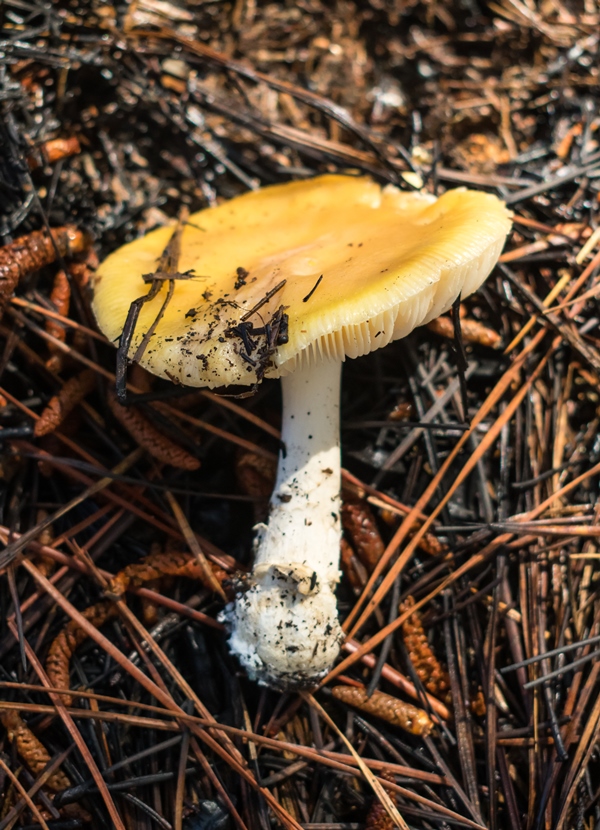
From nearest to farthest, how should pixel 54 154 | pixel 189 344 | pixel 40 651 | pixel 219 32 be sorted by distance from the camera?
pixel 189 344, pixel 40 651, pixel 54 154, pixel 219 32

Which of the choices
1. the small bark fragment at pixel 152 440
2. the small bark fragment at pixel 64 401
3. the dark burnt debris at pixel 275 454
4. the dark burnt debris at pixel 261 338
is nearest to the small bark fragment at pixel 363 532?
the dark burnt debris at pixel 275 454

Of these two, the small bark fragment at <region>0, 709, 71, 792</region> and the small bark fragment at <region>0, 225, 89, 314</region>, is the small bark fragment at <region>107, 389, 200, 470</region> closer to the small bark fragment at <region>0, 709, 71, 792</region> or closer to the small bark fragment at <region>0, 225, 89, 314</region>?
the small bark fragment at <region>0, 225, 89, 314</region>

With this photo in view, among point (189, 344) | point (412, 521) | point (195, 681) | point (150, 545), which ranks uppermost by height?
point (189, 344)

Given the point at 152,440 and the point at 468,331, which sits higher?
the point at 468,331

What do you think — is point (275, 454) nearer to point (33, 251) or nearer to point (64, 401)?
point (64, 401)

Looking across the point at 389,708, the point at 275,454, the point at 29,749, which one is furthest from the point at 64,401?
the point at 389,708

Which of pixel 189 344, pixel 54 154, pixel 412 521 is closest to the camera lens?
pixel 189 344

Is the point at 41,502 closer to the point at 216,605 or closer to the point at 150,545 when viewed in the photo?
the point at 150,545

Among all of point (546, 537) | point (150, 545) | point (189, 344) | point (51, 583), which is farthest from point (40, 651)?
point (546, 537)
